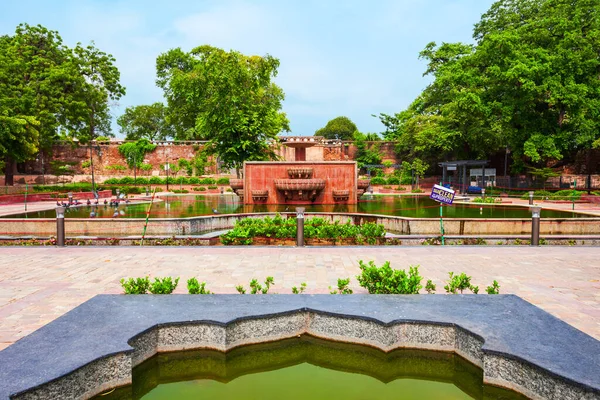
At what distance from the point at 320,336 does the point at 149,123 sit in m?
64.0

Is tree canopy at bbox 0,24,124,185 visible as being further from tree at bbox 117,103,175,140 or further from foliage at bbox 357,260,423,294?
foliage at bbox 357,260,423,294

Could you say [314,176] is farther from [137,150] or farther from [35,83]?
[137,150]

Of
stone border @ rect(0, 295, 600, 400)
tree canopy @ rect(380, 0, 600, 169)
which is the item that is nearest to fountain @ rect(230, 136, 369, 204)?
tree canopy @ rect(380, 0, 600, 169)

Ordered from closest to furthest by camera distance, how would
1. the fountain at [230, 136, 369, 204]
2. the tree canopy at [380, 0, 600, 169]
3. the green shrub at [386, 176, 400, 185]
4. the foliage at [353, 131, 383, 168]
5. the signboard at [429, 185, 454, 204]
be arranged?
the signboard at [429, 185, 454, 204], the fountain at [230, 136, 369, 204], the tree canopy at [380, 0, 600, 169], the green shrub at [386, 176, 400, 185], the foliage at [353, 131, 383, 168]

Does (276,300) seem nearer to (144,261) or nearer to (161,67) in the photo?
(144,261)

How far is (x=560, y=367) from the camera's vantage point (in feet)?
11.2

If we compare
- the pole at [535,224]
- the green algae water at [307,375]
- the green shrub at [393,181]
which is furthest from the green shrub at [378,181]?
the green algae water at [307,375]

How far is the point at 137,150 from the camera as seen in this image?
169ft

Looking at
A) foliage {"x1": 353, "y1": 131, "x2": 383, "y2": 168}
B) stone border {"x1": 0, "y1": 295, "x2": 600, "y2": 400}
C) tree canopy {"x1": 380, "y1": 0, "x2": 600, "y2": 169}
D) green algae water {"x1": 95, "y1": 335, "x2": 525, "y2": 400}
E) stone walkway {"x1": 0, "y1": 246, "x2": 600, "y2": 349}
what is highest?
tree canopy {"x1": 380, "y1": 0, "x2": 600, "y2": 169}

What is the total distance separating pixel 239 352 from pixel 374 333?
4.73 ft

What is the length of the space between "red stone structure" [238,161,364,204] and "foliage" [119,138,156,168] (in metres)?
33.8

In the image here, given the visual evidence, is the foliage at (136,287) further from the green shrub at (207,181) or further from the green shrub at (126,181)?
the green shrub at (126,181)

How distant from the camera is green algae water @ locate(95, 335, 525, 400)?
3.79 meters

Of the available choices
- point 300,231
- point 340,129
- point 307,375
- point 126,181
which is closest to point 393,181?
point 126,181
